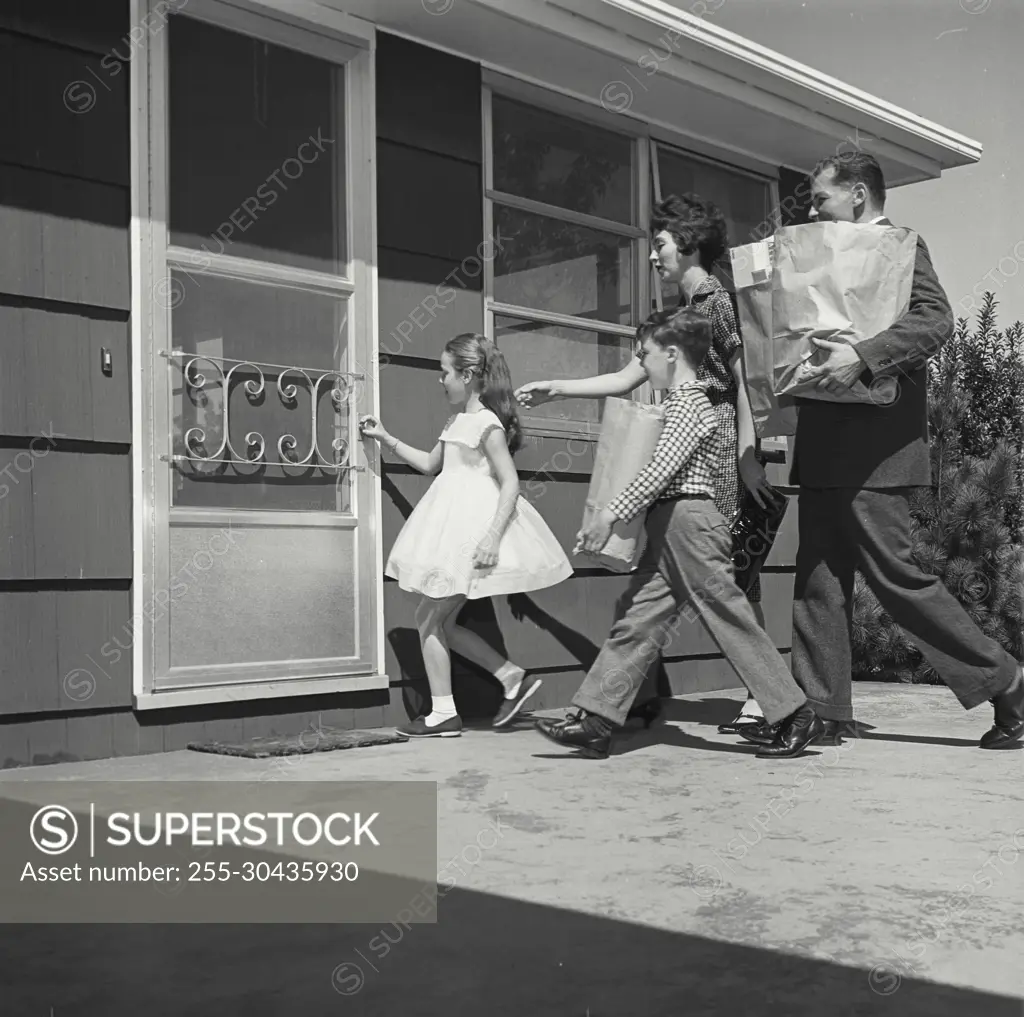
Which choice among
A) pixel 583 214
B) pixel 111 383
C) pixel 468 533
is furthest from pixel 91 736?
pixel 583 214

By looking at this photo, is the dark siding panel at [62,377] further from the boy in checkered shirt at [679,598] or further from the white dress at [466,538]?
the boy in checkered shirt at [679,598]

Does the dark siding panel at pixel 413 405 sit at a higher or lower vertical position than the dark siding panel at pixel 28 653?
higher

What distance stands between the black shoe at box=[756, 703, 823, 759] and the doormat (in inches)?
49.9

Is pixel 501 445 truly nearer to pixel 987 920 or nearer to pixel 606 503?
pixel 606 503

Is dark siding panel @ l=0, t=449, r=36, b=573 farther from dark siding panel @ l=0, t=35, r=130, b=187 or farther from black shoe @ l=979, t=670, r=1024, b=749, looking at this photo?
black shoe @ l=979, t=670, r=1024, b=749

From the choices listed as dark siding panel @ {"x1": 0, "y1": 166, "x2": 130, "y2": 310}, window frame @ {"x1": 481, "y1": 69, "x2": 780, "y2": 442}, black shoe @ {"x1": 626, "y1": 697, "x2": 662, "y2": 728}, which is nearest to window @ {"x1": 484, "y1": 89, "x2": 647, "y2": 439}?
window frame @ {"x1": 481, "y1": 69, "x2": 780, "y2": 442}

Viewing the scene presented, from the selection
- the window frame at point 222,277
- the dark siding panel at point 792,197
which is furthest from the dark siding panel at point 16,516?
the dark siding panel at point 792,197

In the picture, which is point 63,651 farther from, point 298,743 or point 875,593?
point 875,593

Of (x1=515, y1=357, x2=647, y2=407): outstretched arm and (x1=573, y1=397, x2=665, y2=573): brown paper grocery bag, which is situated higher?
(x1=515, y1=357, x2=647, y2=407): outstretched arm

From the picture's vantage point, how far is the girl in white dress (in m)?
4.65

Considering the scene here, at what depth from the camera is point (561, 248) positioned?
594cm

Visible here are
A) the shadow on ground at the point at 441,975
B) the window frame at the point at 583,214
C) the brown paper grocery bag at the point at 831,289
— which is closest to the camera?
the shadow on ground at the point at 441,975

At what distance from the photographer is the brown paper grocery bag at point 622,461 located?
4297 mm

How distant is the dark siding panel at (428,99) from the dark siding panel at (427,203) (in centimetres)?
6
